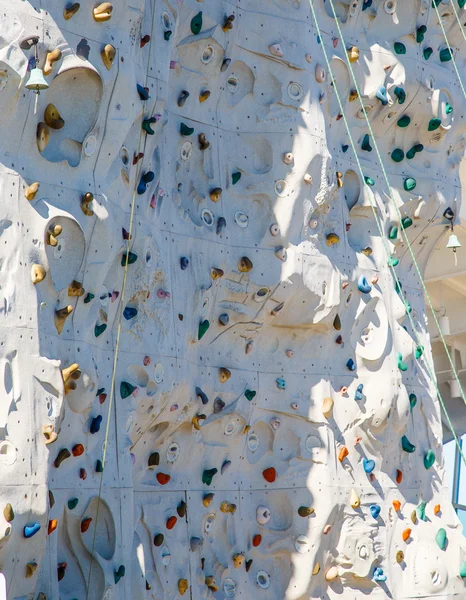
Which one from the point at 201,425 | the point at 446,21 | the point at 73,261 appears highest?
the point at 446,21

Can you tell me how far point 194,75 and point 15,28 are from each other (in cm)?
245

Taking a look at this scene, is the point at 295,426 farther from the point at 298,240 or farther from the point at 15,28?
the point at 15,28

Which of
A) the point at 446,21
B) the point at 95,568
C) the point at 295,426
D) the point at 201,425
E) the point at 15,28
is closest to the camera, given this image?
the point at 15,28

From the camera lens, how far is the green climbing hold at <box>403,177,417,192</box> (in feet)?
35.8

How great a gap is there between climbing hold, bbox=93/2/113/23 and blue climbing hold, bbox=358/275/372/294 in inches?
141

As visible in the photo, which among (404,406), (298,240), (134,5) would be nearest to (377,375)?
(404,406)

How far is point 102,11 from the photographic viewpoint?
25.5ft

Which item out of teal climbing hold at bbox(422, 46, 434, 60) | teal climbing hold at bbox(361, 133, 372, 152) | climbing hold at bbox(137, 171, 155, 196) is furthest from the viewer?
teal climbing hold at bbox(422, 46, 434, 60)

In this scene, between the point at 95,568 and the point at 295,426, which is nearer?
the point at 95,568

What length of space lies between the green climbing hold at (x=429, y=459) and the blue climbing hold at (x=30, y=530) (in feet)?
15.1

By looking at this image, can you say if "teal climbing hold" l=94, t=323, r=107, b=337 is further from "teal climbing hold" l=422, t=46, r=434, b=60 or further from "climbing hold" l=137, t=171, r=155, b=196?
"teal climbing hold" l=422, t=46, r=434, b=60

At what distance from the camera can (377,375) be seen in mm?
10273

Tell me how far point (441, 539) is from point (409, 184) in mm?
3227

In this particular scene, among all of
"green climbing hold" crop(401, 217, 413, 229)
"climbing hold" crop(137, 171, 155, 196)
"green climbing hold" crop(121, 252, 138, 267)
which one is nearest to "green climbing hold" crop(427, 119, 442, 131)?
"green climbing hold" crop(401, 217, 413, 229)
